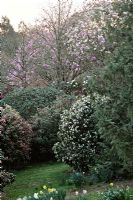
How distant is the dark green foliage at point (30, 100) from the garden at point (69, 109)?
0.4 inches

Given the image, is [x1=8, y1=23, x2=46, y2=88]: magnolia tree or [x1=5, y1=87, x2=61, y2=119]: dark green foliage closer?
[x1=5, y1=87, x2=61, y2=119]: dark green foliage

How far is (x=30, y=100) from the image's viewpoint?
696 inches

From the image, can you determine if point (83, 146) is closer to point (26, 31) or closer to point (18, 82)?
point (18, 82)

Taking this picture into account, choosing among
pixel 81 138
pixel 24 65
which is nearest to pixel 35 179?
pixel 81 138

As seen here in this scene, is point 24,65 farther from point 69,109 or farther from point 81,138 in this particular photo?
point 81,138

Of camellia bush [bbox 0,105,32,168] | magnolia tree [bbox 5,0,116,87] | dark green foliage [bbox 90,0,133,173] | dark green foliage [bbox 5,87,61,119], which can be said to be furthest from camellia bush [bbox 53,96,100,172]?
magnolia tree [bbox 5,0,116,87]

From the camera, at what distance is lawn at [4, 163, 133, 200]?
10.9 meters

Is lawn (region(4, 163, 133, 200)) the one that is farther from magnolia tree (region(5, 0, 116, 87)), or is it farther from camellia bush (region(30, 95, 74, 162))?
magnolia tree (region(5, 0, 116, 87))

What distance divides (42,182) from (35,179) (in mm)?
673

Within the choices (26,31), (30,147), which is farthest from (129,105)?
(26,31)

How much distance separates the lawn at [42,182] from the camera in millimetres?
10930

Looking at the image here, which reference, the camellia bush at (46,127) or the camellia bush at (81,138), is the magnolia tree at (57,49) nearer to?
the camellia bush at (46,127)

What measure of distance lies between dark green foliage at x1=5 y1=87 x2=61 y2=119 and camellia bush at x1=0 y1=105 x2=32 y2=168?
2131 millimetres

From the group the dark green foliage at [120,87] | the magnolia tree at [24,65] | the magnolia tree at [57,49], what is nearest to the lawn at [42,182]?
the dark green foliage at [120,87]
